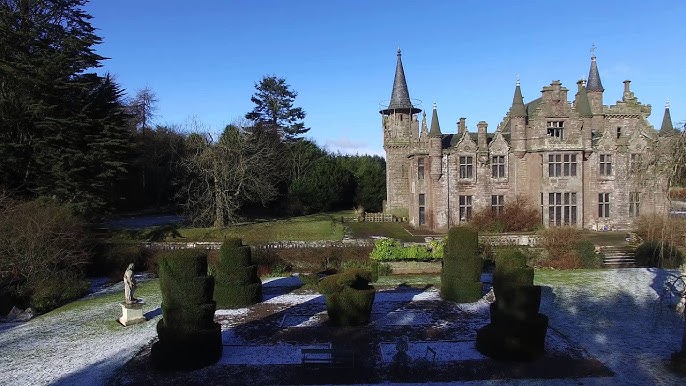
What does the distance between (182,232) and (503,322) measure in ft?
84.9

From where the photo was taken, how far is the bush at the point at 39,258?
18.8 meters

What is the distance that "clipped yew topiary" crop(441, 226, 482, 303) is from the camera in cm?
1744

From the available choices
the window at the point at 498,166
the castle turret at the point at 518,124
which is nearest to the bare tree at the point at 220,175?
the window at the point at 498,166

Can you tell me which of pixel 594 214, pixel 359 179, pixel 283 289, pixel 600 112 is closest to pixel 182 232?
pixel 283 289

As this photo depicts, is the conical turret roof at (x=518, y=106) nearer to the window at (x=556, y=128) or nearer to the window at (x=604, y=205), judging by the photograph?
the window at (x=556, y=128)

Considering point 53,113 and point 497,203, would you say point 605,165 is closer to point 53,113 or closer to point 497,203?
point 497,203

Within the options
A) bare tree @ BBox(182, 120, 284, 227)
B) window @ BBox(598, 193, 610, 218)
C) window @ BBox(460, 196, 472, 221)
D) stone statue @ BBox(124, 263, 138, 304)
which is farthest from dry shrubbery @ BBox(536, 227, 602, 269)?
bare tree @ BBox(182, 120, 284, 227)

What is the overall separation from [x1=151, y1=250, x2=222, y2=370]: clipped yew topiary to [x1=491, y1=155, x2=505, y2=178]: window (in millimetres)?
26609

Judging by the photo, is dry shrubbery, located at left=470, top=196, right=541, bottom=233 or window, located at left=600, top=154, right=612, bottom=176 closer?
dry shrubbery, located at left=470, top=196, right=541, bottom=233

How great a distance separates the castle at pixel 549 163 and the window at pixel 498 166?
0.23 ft

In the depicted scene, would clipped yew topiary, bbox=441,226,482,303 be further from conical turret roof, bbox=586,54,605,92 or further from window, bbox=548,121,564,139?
conical turret roof, bbox=586,54,605,92

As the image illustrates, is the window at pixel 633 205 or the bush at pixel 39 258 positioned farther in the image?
the window at pixel 633 205

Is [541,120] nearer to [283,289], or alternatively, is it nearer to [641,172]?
[283,289]

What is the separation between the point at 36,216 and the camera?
21594 millimetres
